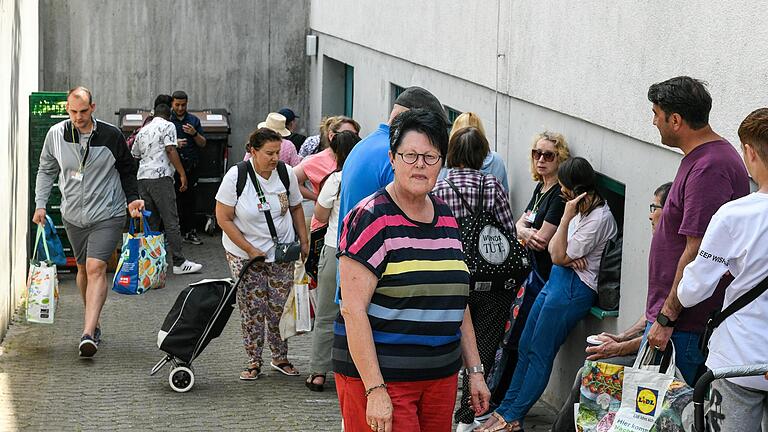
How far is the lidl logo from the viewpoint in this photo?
505 cm

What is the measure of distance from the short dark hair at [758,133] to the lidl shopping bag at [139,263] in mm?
6117

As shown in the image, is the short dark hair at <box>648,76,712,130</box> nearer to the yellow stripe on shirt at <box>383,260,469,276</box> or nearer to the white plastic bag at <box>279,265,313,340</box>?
the yellow stripe on shirt at <box>383,260,469,276</box>

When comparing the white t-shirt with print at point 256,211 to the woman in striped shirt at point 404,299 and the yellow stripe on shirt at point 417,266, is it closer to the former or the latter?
the woman in striped shirt at point 404,299

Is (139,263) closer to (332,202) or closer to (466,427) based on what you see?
(332,202)

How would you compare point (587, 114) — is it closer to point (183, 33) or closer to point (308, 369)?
point (308, 369)

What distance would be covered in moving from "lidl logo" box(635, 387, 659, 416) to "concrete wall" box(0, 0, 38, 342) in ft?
20.7

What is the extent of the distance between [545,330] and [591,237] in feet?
2.16

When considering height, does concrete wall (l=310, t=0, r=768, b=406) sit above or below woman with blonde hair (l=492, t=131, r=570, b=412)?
above

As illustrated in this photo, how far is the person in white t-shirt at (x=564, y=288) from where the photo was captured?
7.14m

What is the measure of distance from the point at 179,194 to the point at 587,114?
348 inches

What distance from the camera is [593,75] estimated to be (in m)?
7.43

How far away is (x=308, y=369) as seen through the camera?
923cm

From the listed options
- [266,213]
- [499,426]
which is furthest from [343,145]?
[499,426]

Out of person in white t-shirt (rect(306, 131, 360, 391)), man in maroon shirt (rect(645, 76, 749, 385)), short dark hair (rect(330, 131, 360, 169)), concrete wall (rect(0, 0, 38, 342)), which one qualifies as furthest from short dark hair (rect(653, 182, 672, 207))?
concrete wall (rect(0, 0, 38, 342))
